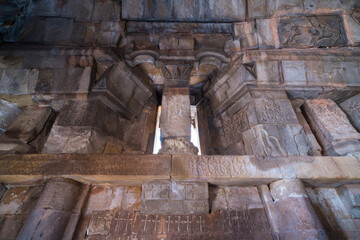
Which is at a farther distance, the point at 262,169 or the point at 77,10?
the point at 77,10

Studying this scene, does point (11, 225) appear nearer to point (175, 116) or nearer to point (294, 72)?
point (175, 116)

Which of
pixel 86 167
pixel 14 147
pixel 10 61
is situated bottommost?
pixel 86 167

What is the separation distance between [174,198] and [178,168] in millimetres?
376

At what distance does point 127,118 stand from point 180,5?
2.54 m

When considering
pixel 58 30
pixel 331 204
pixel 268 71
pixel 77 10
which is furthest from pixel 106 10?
pixel 331 204

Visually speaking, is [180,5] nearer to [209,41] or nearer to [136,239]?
[209,41]

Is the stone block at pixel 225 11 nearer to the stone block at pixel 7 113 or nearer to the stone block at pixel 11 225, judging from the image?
the stone block at pixel 7 113

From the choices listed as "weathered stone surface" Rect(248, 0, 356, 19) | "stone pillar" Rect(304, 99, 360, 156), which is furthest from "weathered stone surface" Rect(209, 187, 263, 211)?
"weathered stone surface" Rect(248, 0, 356, 19)

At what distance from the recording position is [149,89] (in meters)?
4.14

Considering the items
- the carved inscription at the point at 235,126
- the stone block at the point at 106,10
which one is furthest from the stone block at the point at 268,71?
the stone block at the point at 106,10

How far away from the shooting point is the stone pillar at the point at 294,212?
2023 millimetres

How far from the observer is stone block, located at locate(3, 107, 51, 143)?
9.30 ft

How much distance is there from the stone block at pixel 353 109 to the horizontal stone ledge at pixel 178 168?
1.08 meters

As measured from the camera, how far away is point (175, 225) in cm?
224
